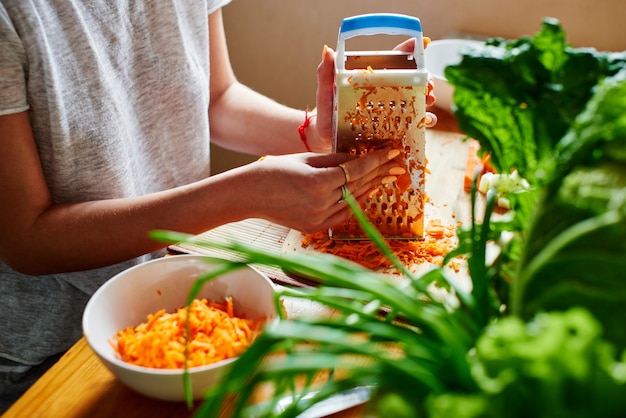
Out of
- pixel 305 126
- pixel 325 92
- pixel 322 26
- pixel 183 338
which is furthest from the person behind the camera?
pixel 322 26

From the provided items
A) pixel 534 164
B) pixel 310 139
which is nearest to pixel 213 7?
pixel 310 139

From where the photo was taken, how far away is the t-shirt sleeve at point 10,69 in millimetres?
969

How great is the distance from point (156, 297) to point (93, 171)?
371mm

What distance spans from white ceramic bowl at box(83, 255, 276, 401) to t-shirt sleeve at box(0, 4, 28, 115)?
1.19 feet

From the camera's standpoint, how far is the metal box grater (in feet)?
3.25

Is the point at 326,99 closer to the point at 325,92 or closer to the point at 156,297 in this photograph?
the point at 325,92

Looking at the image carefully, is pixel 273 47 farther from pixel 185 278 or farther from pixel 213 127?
pixel 185 278

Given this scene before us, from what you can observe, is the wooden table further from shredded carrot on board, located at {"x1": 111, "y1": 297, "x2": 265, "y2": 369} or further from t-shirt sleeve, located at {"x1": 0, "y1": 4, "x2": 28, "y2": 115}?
t-shirt sleeve, located at {"x1": 0, "y1": 4, "x2": 28, "y2": 115}

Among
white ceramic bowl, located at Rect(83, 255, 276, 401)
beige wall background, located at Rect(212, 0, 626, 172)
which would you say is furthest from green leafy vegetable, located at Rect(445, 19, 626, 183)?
beige wall background, located at Rect(212, 0, 626, 172)

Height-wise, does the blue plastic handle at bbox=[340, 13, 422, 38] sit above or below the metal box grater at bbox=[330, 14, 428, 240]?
above

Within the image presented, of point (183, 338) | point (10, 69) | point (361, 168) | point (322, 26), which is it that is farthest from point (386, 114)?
point (322, 26)

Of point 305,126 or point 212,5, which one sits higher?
point 212,5

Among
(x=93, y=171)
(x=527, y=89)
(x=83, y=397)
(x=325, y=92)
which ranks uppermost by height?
(x=527, y=89)

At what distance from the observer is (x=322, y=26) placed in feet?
7.38
